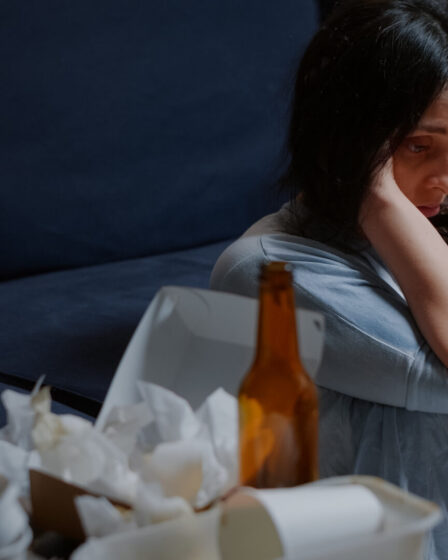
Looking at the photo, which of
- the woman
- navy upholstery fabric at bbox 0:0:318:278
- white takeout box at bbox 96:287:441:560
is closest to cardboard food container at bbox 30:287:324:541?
white takeout box at bbox 96:287:441:560

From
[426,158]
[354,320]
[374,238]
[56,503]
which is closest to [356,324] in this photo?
[354,320]

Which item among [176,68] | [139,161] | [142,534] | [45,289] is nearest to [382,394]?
[142,534]

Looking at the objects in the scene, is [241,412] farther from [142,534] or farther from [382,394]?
[382,394]

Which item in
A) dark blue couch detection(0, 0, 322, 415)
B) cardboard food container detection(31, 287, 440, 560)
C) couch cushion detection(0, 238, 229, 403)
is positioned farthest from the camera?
dark blue couch detection(0, 0, 322, 415)

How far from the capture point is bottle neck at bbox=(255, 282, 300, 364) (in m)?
0.50

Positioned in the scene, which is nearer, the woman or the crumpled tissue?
the crumpled tissue

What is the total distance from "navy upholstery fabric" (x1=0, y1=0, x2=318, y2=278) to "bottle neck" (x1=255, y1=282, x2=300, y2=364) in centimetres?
102

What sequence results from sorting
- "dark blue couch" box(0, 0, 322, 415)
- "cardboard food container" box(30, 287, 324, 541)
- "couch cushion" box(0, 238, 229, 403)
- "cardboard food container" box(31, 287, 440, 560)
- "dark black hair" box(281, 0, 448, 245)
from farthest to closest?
"dark blue couch" box(0, 0, 322, 415) < "couch cushion" box(0, 238, 229, 403) < "dark black hair" box(281, 0, 448, 245) < "cardboard food container" box(30, 287, 324, 541) < "cardboard food container" box(31, 287, 440, 560)

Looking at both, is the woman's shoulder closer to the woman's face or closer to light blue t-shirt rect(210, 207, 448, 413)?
light blue t-shirt rect(210, 207, 448, 413)

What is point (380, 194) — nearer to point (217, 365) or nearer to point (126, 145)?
point (217, 365)

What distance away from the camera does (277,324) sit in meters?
0.51

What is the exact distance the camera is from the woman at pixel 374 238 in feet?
3.04

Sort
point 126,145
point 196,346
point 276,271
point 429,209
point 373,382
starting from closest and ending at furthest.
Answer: point 276,271 < point 196,346 < point 373,382 < point 429,209 < point 126,145

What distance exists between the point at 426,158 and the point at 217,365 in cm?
58
